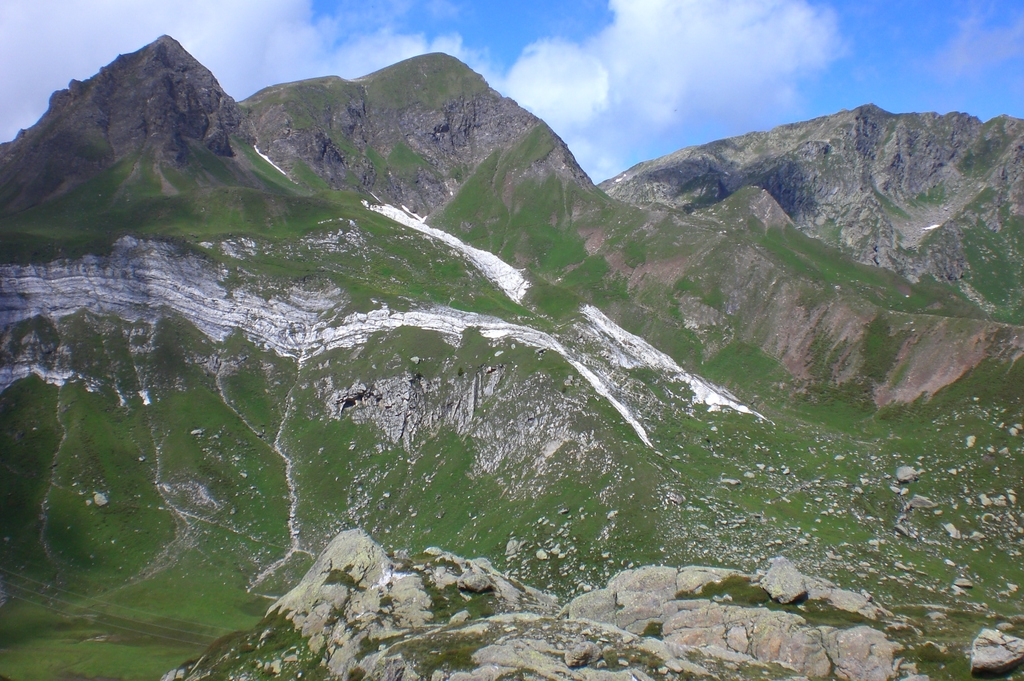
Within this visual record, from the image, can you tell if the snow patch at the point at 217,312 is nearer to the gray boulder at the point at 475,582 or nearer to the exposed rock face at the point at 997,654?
the gray boulder at the point at 475,582

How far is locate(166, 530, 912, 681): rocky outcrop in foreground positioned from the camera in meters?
30.9

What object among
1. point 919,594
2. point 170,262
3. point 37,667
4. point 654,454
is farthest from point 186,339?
point 919,594

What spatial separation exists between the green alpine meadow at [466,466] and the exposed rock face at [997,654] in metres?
0.11

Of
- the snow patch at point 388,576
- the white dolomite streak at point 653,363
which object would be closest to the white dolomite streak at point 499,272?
the white dolomite streak at point 653,363

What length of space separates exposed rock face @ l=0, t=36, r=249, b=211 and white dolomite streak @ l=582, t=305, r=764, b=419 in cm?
13325

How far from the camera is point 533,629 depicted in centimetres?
3341

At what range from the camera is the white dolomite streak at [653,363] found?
9312 cm

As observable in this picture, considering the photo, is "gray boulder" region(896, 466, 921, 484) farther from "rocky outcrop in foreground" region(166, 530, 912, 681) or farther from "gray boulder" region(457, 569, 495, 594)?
"gray boulder" region(457, 569, 495, 594)

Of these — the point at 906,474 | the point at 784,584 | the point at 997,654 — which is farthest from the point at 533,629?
the point at 906,474

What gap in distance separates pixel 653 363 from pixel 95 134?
16110 centimetres

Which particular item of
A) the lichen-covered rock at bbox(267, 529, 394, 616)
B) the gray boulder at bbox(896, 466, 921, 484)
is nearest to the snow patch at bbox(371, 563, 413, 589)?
the lichen-covered rock at bbox(267, 529, 394, 616)

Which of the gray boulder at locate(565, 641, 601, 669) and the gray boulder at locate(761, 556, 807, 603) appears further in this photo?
the gray boulder at locate(761, 556, 807, 603)

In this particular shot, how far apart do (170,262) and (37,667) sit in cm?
6418

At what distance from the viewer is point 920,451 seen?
79688 mm
